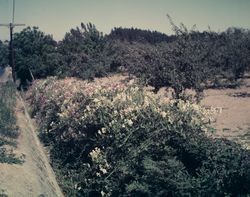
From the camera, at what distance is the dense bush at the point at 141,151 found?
793 cm

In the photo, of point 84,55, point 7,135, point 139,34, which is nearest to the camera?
point 7,135

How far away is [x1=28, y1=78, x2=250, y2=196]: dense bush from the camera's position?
793cm

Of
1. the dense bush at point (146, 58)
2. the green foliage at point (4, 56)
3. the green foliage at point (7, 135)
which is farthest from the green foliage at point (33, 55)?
the green foliage at point (7, 135)

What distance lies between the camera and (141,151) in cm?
940

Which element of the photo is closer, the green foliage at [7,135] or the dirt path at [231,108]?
the green foliage at [7,135]

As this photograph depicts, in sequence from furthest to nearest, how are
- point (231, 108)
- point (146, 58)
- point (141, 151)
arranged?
point (231, 108)
point (146, 58)
point (141, 151)

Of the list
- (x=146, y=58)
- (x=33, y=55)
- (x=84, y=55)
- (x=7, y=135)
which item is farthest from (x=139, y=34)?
(x=7, y=135)

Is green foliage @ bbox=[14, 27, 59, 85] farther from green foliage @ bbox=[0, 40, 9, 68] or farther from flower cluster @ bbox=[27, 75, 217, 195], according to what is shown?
flower cluster @ bbox=[27, 75, 217, 195]

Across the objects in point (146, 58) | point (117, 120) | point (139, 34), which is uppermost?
point (139, 34)

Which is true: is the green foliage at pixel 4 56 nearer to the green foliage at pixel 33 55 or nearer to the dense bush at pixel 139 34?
the green foliage at pixel 33 55

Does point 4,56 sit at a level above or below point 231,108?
above

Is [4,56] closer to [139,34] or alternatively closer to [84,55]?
[84,55]

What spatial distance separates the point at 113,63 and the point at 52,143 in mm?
22823

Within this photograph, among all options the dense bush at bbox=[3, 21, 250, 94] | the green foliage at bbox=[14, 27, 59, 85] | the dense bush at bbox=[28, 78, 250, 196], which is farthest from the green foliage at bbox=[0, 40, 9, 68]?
the dense bush at bbox=[28, 78, 250, 196]
